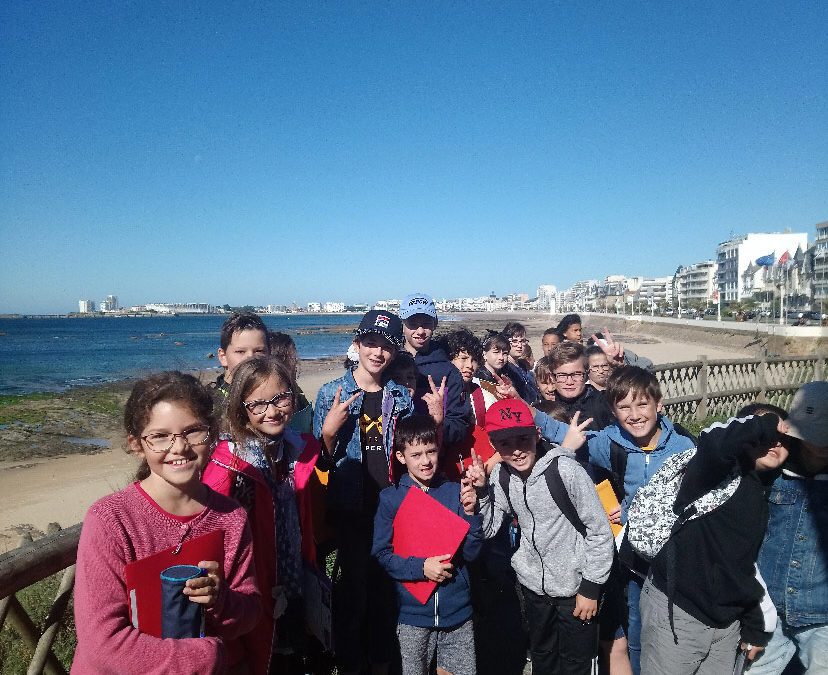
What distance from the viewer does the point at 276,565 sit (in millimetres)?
2213

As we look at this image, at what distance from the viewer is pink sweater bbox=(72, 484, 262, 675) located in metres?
1.44

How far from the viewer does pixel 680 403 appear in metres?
8.71

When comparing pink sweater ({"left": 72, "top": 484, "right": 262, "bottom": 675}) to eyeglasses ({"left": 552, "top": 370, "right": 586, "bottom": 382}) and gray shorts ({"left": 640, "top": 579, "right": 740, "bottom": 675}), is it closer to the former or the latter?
gray shorts ({"left": 640, "top": 579, "right": 740, "bottom": 675})

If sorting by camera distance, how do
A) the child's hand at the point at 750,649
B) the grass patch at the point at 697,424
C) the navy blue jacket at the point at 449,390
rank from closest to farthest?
the child's hand at the point at 750,649
the navy blue jacket at the point at 449,390
the grass patch at the point at 697,424

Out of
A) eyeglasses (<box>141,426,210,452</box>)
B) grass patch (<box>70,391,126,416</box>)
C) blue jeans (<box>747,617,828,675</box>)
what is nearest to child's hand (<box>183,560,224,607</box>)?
eyeglasses (<box>141,426,210,452</box>)

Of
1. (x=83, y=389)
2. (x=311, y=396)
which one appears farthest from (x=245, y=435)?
(x=83, y=389)

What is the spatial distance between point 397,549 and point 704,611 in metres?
1.44

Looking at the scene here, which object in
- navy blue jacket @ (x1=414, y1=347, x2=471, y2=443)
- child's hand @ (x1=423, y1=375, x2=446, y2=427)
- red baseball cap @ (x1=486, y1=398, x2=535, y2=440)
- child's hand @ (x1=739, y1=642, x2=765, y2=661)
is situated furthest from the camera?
navy blue jacket @ (x1=414, y1=347, x2=471, y2=443)

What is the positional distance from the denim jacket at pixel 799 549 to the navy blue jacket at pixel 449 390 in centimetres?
174

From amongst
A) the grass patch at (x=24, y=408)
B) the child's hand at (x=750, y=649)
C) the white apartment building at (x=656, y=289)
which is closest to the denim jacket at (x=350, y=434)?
the child's hand at (x=750, y=649)

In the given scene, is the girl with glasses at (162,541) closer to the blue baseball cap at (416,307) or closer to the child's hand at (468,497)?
the child's hand at (468,497)

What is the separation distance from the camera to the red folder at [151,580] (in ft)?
4.60

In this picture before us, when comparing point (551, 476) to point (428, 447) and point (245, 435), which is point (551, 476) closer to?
point (428, 447)

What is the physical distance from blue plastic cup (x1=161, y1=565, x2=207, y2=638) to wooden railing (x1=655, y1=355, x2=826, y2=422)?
7.98 meters
